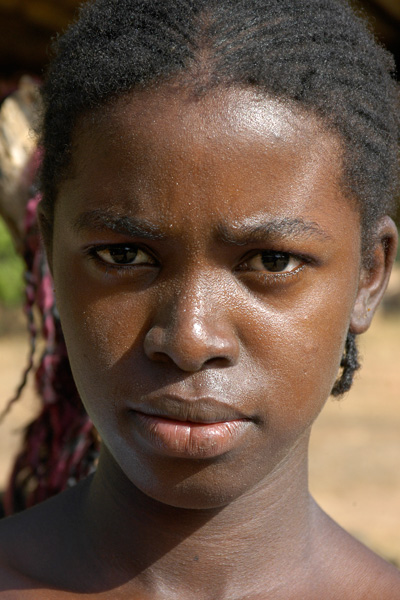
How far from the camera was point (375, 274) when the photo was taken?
80.2 inches

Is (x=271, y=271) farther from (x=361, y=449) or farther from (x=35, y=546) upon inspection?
(x=361, y=449)

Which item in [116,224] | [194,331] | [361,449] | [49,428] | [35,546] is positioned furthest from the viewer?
[361,449]

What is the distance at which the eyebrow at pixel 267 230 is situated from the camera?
5.32ft

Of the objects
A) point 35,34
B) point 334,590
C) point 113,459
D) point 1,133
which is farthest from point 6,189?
point 334,590

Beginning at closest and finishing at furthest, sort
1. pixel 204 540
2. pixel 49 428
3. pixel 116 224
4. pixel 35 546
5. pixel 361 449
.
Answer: pixel 116 224 < pixel 204 540 < pixel 35 546 < pixel 49 428 < pixel 361 449

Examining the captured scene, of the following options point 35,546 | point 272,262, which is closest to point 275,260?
point 272,262

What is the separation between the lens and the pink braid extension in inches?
118

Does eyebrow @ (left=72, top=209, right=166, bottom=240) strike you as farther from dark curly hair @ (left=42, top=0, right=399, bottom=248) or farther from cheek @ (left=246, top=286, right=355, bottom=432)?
cheek @ (left=246, top=286, right=355, bottom=432)

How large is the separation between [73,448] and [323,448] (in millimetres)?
4500

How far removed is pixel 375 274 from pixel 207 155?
649mm

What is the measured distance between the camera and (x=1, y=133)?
3400mm

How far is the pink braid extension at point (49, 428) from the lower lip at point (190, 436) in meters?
1.32

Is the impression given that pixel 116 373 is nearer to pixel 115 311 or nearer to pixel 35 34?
pixel 115 311

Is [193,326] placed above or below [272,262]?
below
